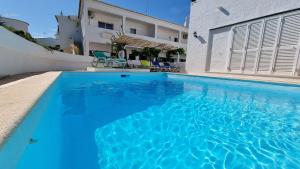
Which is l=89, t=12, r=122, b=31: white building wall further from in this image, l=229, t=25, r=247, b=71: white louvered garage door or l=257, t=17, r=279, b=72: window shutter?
l=257, t=17, r=279, b=72: window shutter

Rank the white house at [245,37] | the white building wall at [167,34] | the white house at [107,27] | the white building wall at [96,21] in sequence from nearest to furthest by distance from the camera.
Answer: the white house at [245,37]
the white building wall at [96,21]
the white house at [107,27]
the white building wall at [167,34]

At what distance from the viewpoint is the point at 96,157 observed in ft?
5.04

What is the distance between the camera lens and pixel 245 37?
293 inches

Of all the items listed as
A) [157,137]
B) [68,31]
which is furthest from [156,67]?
[68,31]

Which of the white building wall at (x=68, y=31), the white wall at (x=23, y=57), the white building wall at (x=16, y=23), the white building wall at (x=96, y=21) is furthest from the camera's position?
the white building wall at (x=16, y=23)

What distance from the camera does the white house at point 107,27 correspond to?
45.8 feet

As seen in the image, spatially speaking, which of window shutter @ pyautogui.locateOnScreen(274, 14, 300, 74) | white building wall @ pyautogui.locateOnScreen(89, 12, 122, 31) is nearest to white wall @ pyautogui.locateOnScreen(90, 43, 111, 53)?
white building wall @ pyautogui.locateOnScreen(89, 12, 122, 31)

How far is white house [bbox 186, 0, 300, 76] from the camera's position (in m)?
6.00

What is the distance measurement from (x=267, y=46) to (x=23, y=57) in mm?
9979

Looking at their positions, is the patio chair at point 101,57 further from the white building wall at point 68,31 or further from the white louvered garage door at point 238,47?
the white building wall at point 68,31

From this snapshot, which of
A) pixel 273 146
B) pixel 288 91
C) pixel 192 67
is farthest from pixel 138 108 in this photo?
pixel 192 67

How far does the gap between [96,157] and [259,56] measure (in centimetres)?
808

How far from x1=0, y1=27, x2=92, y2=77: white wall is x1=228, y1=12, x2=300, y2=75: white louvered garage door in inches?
362

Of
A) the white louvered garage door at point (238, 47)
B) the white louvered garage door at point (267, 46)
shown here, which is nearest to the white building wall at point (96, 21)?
the white louvered garage door at point (238, 47)
